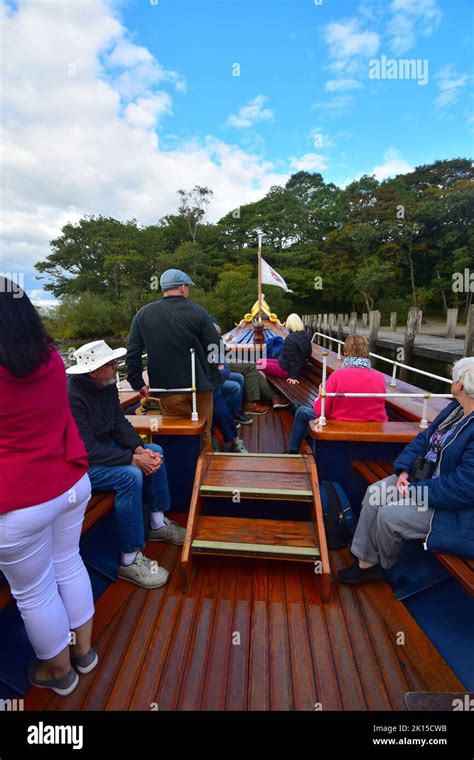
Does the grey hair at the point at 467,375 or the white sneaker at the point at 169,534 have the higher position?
the grey hair at the point at 467,375

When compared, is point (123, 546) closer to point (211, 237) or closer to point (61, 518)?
point (61, 518)

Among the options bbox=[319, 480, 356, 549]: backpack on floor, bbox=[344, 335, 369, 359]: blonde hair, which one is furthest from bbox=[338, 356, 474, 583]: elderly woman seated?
bbox=[344, 335, 369, 359]: blonde hair

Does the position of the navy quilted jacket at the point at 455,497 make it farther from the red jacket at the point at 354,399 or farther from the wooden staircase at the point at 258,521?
the red jacket at the point at 354,399

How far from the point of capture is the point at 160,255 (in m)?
30.7

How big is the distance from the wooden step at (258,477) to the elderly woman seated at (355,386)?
0.45 meters

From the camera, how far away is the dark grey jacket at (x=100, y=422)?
1858 mm

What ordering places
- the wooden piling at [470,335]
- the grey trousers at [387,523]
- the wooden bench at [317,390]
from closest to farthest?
the grey trousers at [387,523] < the wooden bench at [317,390] < the wooden piling at [470,335]

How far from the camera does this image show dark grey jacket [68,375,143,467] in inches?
73.2

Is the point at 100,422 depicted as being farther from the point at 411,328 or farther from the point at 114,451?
the point at 411,328

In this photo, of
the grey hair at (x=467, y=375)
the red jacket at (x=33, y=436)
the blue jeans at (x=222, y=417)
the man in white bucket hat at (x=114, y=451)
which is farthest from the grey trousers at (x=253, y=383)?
the red jacket at (x=33, y=436)

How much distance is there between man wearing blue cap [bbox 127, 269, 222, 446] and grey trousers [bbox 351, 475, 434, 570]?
1255 millimetres

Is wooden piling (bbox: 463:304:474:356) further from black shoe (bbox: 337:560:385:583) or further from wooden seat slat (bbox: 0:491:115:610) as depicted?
wooden seat slat (bbox: 0:491:115:610)

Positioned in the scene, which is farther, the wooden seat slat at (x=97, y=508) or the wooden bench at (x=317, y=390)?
the wooden bench at (x=317, y=390)


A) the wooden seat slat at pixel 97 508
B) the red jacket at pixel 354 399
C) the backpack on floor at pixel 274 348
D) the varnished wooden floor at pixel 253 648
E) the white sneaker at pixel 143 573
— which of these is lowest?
the varnished wooden floor at pixel 253 648
